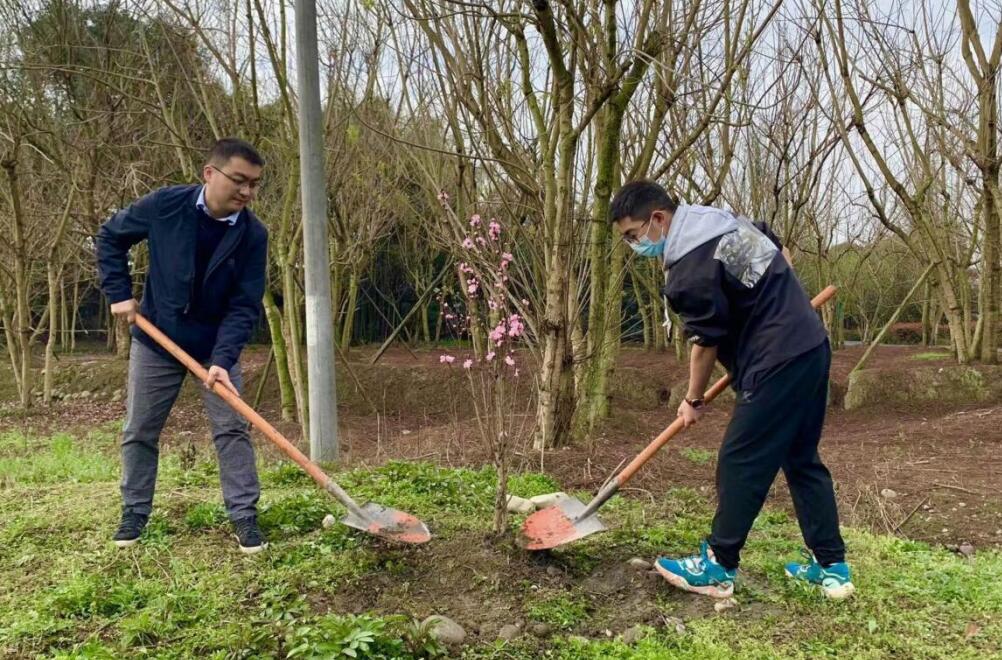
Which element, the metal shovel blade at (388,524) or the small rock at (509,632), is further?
the metal shovel blade at (388,524)

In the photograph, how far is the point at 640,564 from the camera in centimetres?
329

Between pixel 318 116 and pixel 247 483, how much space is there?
341 centimetres

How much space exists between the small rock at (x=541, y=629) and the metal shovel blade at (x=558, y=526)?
50cm

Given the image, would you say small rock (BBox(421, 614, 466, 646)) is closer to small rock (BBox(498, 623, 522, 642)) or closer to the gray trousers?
small rock (BBox(498, 623, 522, 642))

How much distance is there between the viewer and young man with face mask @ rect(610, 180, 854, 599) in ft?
9.23

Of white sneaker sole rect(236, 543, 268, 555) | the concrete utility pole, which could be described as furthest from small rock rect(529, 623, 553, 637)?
the concrete utility pole

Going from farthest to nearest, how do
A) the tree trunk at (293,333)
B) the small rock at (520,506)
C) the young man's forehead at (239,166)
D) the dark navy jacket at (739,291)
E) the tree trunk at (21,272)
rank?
1. the tree trunk at (21,272)
2. the tree trunk at (293,333)
3. the small rock at (520,506)
4. the young man's forehead at (239,166)
5. the dark navy jacket at (739,291)

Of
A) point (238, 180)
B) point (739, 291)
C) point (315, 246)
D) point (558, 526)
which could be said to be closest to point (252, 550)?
point (558, 526)

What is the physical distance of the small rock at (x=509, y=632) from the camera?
2682 millimetres

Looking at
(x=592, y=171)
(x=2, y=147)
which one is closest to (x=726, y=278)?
(x=592, y=171)

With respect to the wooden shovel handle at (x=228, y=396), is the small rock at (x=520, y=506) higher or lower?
lower

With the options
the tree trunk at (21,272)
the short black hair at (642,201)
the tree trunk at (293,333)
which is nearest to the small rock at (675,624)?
the short black hair at (642,201)

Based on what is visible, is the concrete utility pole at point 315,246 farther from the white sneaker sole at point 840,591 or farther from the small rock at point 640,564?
the white sneaker sole at point 840,591

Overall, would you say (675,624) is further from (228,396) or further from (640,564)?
(228,396)
